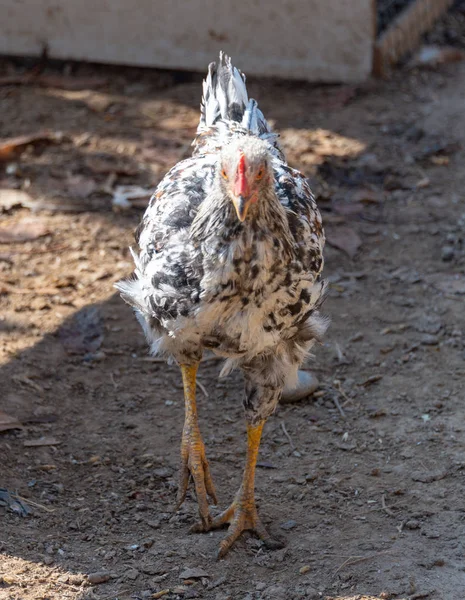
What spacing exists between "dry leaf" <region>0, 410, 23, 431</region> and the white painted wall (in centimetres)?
480

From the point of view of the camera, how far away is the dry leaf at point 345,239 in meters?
6.20

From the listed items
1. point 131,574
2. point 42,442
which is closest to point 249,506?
point 131,574

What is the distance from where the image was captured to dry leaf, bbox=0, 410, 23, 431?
4496 millimetres

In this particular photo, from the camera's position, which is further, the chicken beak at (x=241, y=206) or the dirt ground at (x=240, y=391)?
the dirt ground at (x=240, y=391)

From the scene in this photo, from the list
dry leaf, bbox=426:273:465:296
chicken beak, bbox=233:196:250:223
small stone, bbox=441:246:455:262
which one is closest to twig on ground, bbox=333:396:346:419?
dry leaf, bbox=426:273:465:296

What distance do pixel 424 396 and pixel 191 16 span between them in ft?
15.9

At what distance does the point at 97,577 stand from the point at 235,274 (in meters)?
1.39

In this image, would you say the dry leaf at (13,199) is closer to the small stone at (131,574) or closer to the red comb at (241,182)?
the small stone at (131,574)

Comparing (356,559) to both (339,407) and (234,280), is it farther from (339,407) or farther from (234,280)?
(234,280)

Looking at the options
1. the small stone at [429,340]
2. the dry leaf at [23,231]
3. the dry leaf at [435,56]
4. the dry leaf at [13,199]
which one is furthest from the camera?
the dry leaf at [435,56]

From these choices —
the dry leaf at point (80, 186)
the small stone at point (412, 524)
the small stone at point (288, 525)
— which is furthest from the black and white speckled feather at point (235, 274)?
the dry leaf at point (80, 186)

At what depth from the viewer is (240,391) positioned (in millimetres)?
5070

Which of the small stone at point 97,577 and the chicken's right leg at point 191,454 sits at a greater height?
the chicken's right leg at point 191,454

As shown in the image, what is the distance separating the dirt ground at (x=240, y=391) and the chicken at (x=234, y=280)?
33 centimetres
